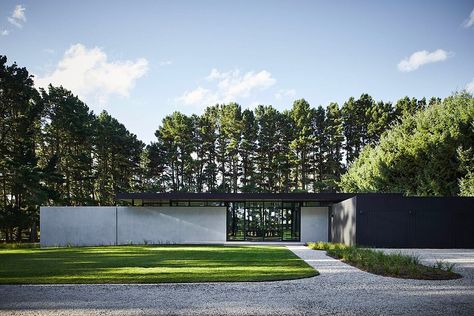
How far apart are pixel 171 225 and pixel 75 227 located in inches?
251

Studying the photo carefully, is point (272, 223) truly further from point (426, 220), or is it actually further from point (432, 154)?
point (432, 154)

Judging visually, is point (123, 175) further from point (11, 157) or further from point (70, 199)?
point (11, 157)

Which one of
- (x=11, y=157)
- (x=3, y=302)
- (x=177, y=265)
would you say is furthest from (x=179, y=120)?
(x=3, y=302)

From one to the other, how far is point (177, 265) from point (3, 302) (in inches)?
224

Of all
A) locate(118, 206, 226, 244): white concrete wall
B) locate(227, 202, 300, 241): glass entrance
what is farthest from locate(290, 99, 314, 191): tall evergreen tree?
locate(118, 206, 226, 244): white concrete wall

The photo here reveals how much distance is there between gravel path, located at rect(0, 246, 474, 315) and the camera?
6254mm

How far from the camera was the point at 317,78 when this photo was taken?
23.1 metres

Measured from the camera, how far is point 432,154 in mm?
24766

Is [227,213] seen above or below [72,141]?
below

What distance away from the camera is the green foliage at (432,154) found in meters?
23.7

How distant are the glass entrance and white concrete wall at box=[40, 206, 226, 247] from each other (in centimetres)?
101

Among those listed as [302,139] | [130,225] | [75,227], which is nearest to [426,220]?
[130,225]

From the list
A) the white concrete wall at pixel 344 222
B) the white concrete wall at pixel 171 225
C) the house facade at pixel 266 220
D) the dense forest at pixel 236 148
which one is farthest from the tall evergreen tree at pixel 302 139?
the white concrete wall at pixel 171 225

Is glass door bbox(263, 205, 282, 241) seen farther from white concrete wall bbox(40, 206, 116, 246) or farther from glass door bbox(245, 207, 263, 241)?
white concrete wall bbox(40, 206, 116, 246)
